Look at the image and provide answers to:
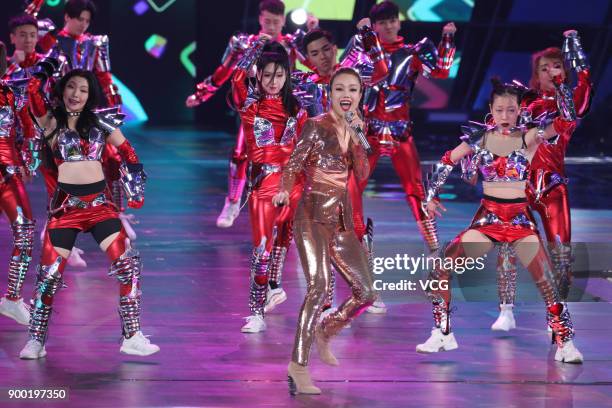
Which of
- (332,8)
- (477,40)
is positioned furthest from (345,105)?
(477,40)

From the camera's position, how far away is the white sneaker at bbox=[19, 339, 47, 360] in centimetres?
662

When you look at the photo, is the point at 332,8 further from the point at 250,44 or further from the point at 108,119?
the point at 108,119

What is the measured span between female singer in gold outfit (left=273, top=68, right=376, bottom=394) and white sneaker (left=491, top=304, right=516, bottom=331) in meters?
1.43

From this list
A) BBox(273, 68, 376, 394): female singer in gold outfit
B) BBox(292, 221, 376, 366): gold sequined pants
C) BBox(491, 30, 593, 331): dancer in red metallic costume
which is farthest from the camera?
BBox(491, 30, 593, 331): dancer in red metallic costume

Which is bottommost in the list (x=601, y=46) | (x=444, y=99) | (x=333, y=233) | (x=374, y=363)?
(x=444, y=99)

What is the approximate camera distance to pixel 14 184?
7719 millimetres

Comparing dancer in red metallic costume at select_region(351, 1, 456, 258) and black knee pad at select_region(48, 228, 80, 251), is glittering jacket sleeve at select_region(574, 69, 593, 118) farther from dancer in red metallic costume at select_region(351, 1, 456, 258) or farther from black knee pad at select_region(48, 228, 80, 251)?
black knee pad at select_region(48, 228, 80, 251)

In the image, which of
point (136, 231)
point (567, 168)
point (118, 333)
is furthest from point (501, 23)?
point (118, 333)

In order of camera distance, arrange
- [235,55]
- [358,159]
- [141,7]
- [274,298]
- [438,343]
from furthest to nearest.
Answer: [141,7] < [235,55] < [274,298] < [438,343] < [358,159]

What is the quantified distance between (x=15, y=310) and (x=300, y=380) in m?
2.38

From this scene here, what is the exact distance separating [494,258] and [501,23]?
12.7m

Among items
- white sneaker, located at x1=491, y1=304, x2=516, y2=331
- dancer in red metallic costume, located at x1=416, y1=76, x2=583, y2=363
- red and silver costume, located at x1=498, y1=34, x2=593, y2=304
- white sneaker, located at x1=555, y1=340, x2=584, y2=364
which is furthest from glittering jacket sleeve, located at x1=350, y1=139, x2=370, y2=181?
red and silver costume, located at x1=498, y1=34, x2=593, y2=304

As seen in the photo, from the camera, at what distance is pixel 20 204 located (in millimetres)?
7715

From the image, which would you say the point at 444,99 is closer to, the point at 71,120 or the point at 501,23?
the point at 501,23
